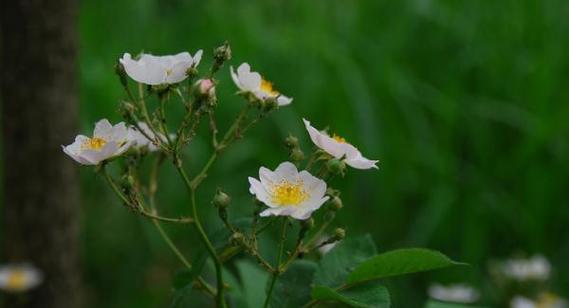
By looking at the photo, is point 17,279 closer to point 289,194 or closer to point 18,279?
point 18,279

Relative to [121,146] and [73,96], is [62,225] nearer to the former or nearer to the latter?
[73,96]

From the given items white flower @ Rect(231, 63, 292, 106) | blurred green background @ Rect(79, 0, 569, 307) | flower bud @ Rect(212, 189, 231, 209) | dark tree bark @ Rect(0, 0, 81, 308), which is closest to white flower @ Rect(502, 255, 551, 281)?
blurred green background @ Rect(79, 0, 569, 307)

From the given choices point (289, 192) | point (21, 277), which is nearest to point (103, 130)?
point (289, 192)

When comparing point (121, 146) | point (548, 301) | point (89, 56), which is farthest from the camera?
point (89, 56)

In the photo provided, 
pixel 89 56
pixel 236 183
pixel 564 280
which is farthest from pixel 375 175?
pixel 89 56

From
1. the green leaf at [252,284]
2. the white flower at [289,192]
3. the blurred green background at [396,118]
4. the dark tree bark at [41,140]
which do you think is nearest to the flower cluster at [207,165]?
the white flower at [289,192]
